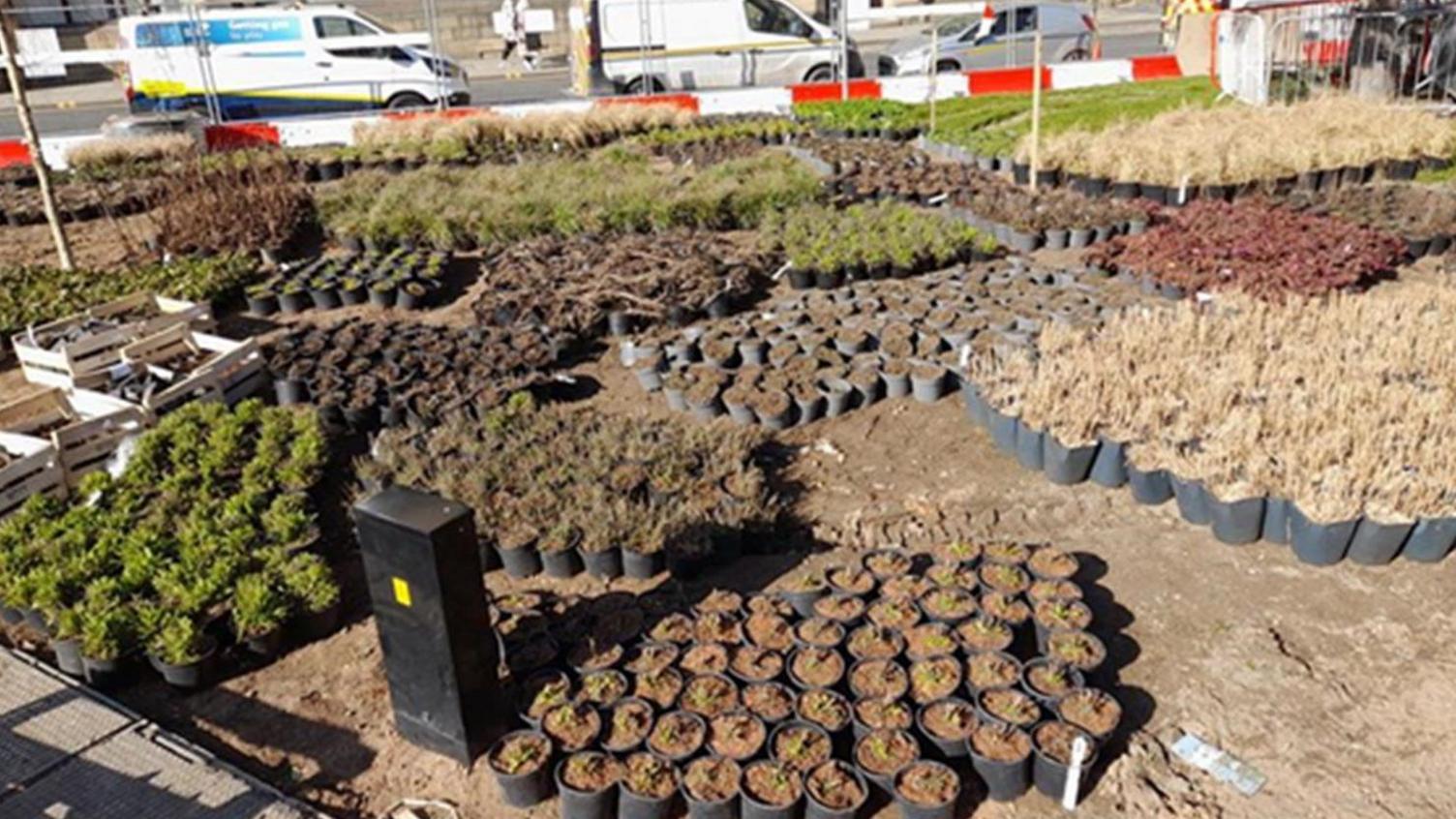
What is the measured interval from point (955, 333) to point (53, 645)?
19.7 feet

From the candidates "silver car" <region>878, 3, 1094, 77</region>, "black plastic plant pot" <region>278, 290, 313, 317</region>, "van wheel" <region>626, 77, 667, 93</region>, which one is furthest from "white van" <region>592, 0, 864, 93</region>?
"black plastic plant pot" <region>278, 290, 313, 317</region>

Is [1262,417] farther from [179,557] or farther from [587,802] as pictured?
[179,557]

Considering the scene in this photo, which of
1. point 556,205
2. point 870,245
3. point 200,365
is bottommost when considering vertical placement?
point 200,365

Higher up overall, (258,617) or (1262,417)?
(1262,417)

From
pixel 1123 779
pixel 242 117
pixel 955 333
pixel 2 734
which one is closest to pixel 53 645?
pixel 2 734

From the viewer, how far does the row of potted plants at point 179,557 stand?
4.88 meters

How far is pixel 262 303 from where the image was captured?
1004cm

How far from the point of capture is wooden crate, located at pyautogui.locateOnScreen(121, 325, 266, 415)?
752cm

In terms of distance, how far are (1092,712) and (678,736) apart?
163 centimetres

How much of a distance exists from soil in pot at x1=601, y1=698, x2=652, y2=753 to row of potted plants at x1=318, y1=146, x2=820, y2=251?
803 centimetres

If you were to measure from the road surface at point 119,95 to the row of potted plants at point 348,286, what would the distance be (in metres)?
14.4

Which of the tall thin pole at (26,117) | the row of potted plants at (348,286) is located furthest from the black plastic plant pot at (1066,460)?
the tall thin pole at (26,117)

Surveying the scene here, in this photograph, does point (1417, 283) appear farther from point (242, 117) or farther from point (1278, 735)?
point (242, 117)

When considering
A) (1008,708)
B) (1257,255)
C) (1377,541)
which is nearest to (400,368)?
(1008,708)
